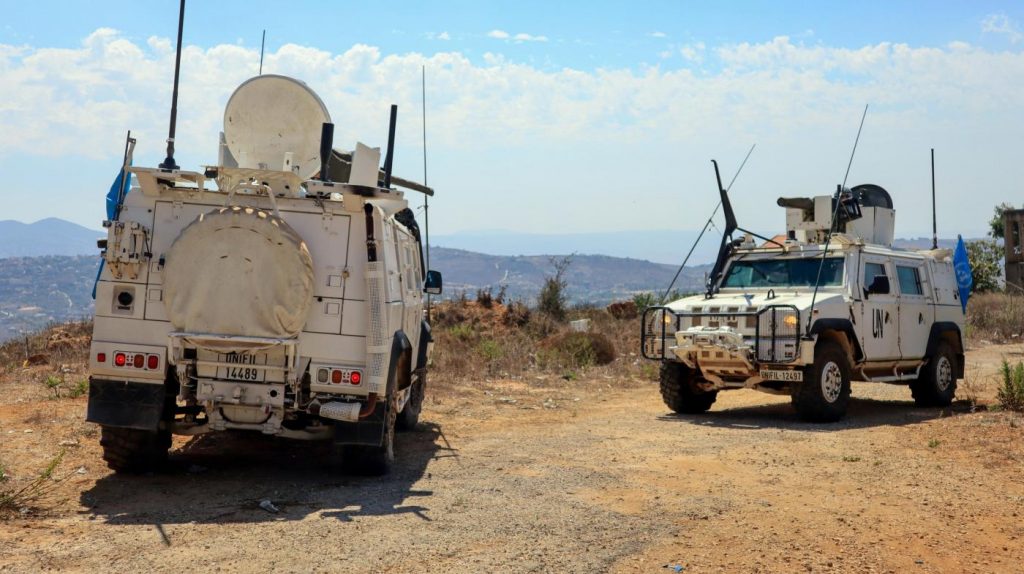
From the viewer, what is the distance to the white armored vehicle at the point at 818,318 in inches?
478

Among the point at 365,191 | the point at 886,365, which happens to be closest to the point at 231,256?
the point at 365,191

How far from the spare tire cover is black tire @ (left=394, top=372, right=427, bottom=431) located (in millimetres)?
3849

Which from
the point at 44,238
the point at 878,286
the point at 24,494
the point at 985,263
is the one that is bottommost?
the point at 24,494

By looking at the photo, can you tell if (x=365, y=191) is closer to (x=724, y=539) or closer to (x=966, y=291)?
(x=724, y=539)

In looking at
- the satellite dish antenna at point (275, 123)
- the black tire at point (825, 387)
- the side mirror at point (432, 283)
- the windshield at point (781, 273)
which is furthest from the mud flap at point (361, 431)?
the windshield at point (781, 273)

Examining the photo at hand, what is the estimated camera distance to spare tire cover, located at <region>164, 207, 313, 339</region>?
7777 mm

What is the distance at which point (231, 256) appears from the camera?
780 cm

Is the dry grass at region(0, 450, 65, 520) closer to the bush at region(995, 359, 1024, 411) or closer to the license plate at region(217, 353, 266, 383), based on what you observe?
the license plate at region(217, 353, 266, 383)

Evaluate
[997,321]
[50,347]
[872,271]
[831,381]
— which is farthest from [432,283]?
[997,321]

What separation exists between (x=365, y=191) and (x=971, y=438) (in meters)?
6.91

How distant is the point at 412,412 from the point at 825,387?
4893 mm

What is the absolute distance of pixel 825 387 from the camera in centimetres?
1229

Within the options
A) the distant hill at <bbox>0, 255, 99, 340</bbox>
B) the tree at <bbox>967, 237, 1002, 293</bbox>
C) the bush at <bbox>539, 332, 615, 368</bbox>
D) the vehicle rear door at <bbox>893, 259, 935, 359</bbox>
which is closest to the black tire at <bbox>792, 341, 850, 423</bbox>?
the vehicle rear door at <bbox>893, 259, 935, 359</bbox>

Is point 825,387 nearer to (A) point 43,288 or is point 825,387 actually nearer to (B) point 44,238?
(A) point 43,288
